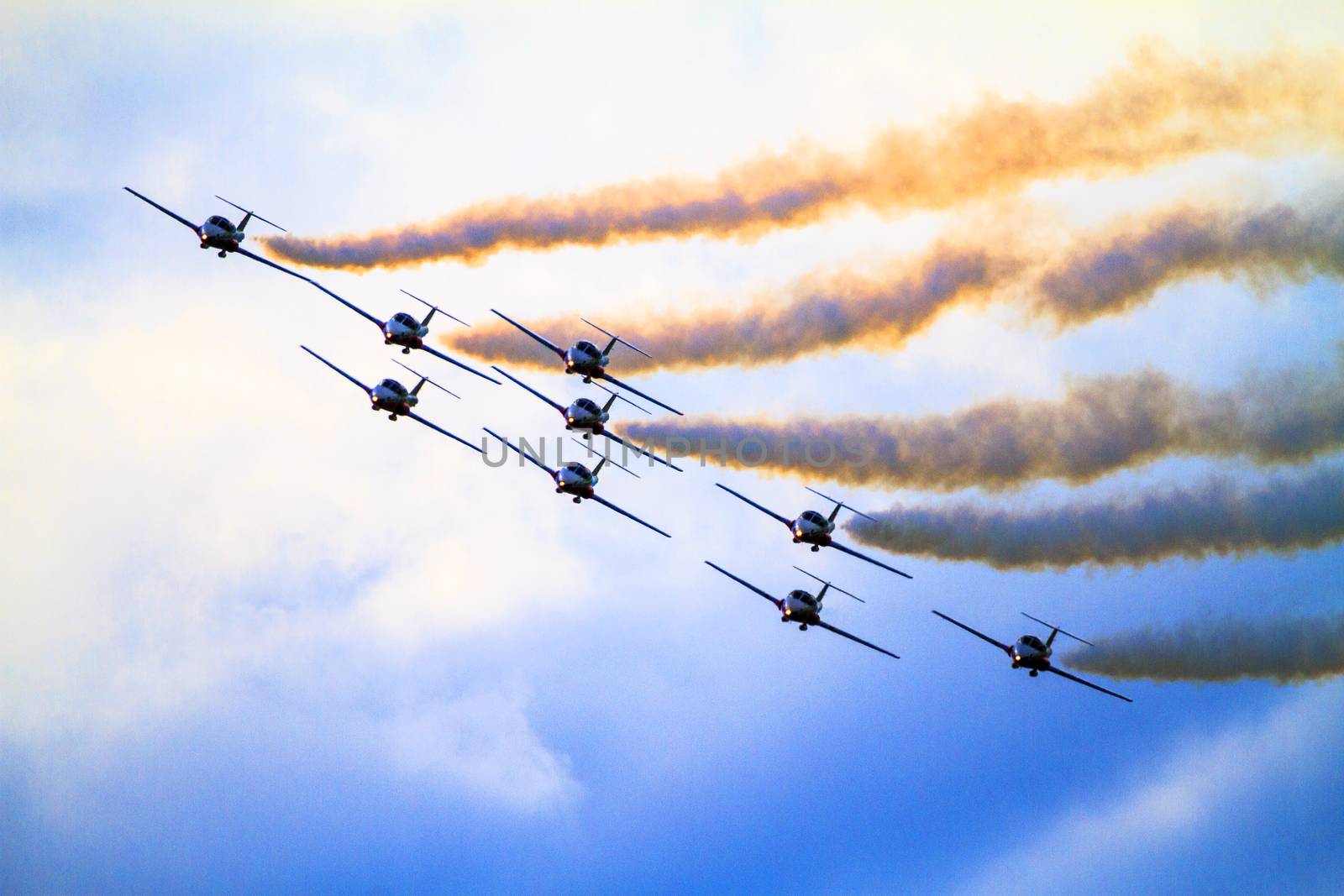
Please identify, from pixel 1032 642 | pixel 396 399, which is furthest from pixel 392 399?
pixel 1032 642

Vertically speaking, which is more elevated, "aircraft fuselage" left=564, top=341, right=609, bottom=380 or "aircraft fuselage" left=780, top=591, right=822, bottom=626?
"aircraft fuselage" left=564, top=341, right=609, bottom=380

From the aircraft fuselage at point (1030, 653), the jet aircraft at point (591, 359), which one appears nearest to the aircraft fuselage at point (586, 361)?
the jet aircraft at point (591, 359)

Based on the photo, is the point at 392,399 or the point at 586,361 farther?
the point at 586,361

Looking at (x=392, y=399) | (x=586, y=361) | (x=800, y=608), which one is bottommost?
(x=800, y=608)

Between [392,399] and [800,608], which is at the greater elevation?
[392,399]

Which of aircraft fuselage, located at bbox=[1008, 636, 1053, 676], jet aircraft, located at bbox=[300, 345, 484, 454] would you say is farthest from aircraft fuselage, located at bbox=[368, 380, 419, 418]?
aircraft fuselage, located at bbox=[1008, 636, 1053, 676]

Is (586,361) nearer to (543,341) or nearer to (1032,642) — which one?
(543,341)

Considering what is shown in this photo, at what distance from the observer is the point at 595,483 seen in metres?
84.1

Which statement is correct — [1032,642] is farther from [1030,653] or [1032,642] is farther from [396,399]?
[396,399]

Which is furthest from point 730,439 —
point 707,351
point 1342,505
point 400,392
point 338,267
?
point 1342,505

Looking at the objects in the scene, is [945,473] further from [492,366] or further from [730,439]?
[492,366]

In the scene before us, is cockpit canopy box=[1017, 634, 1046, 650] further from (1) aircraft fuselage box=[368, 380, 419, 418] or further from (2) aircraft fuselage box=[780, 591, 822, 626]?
(1) aircraft fuselage box=[368, 380, 419, 418]

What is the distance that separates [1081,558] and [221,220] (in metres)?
49.4

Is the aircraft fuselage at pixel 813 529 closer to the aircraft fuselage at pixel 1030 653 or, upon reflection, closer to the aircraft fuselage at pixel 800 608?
the aircraft fuselage at pixel 800 608
